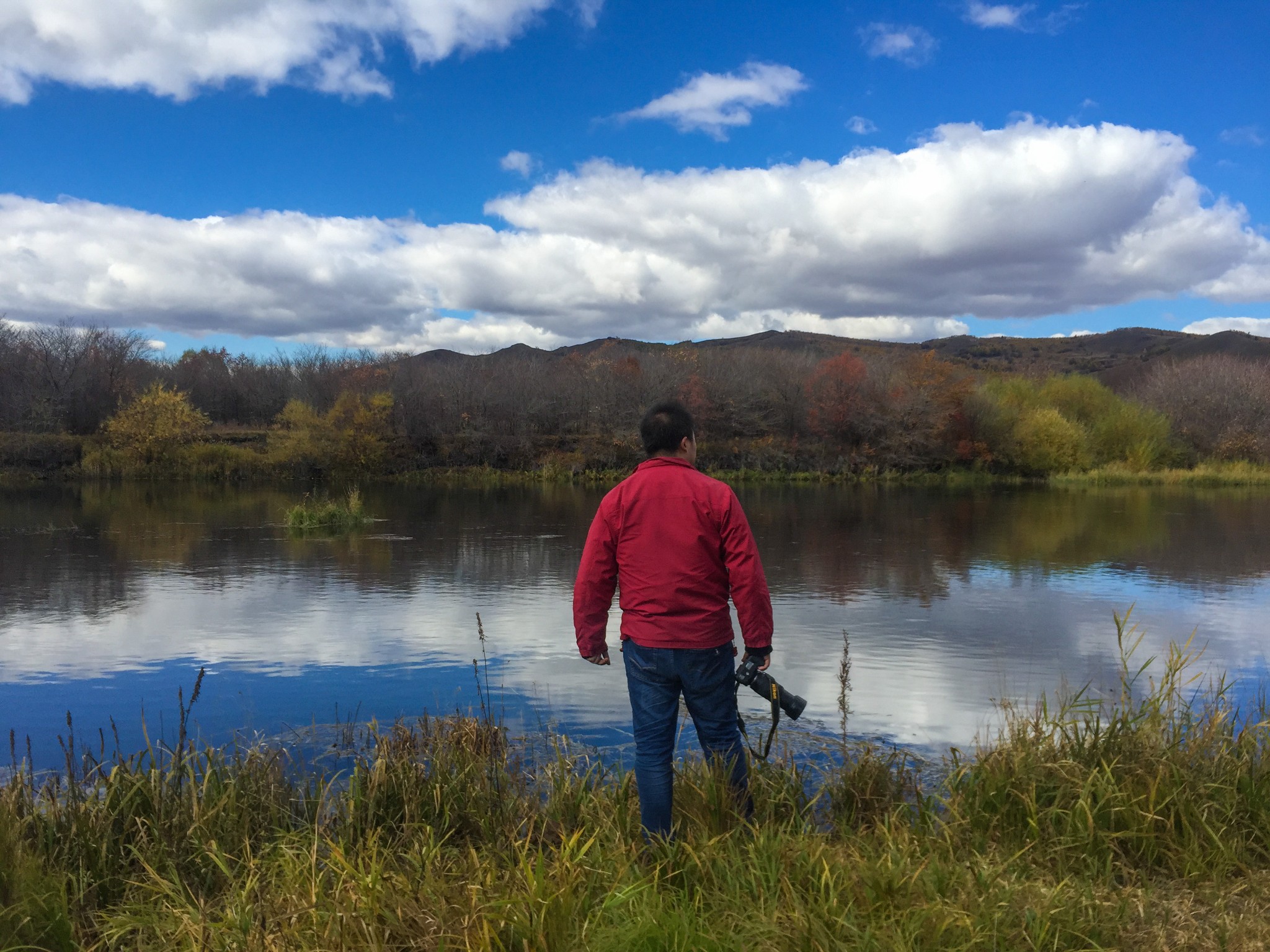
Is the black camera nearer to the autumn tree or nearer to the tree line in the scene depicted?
the tree line

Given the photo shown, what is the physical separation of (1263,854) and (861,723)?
3380 mm

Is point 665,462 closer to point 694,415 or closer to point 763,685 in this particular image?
point 763,685

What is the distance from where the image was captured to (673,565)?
418 cm

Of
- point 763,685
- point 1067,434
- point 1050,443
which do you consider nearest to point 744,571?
point 763,685

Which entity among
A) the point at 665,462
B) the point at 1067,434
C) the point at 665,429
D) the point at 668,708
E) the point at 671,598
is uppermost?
the point at 1067,434

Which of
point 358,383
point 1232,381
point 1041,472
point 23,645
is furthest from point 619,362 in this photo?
point 23,645

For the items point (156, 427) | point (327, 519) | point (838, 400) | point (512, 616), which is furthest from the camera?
point (838, 400)

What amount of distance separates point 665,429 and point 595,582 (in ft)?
2.58

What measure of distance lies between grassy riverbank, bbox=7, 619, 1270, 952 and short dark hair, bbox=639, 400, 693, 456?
1.57m

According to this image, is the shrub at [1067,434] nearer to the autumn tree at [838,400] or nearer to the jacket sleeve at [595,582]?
the autumn tree at [838,400]

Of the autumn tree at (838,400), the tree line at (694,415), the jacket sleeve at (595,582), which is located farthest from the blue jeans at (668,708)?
the autumn tree at (838,400)

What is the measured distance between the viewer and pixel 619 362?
5634 cm

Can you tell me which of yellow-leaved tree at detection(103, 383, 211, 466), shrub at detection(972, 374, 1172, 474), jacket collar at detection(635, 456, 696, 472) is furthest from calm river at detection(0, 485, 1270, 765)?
shrub at detection(972, 374, 1172, 474)

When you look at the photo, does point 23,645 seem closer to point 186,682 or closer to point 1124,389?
point 186,682
